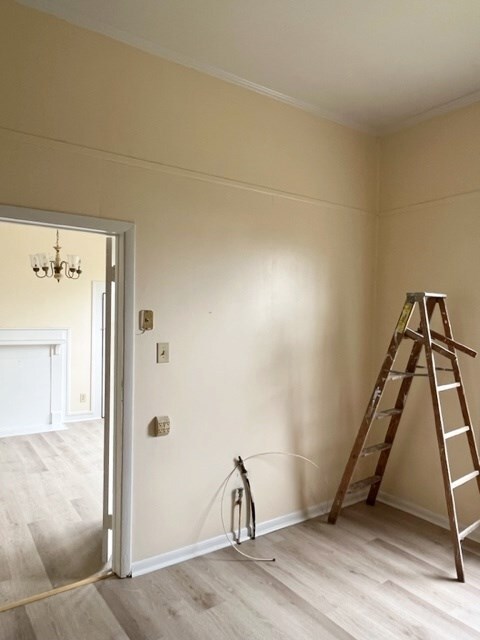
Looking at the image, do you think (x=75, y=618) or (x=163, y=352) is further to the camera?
(x=163, y=352)

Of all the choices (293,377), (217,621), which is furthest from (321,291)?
(217,621)

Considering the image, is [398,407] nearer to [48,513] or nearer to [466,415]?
[466,415]

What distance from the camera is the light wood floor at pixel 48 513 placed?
2.42m

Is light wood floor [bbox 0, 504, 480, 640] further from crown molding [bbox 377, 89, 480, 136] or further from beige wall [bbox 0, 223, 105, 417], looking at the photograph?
beige wall [bbox 0, 223, 105, 417]

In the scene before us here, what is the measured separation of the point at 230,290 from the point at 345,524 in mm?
1794

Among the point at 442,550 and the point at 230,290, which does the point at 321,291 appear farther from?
the point at 442,550

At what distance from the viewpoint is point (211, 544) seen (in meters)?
2.63

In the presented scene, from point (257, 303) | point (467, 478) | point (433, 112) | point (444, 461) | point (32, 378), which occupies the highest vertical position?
point (433, 112)

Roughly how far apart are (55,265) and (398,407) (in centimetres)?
421

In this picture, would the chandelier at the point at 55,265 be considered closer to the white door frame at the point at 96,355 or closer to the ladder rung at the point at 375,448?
the white door frame at the point at 96,355

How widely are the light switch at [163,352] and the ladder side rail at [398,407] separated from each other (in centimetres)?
165

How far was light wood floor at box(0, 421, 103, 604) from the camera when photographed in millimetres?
2418

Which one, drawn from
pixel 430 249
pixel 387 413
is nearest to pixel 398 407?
pixel 387 413

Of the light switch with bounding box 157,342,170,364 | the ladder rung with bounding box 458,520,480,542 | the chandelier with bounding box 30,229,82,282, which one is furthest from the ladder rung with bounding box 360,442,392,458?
the chandelier with bounding box 30,229,82,282
